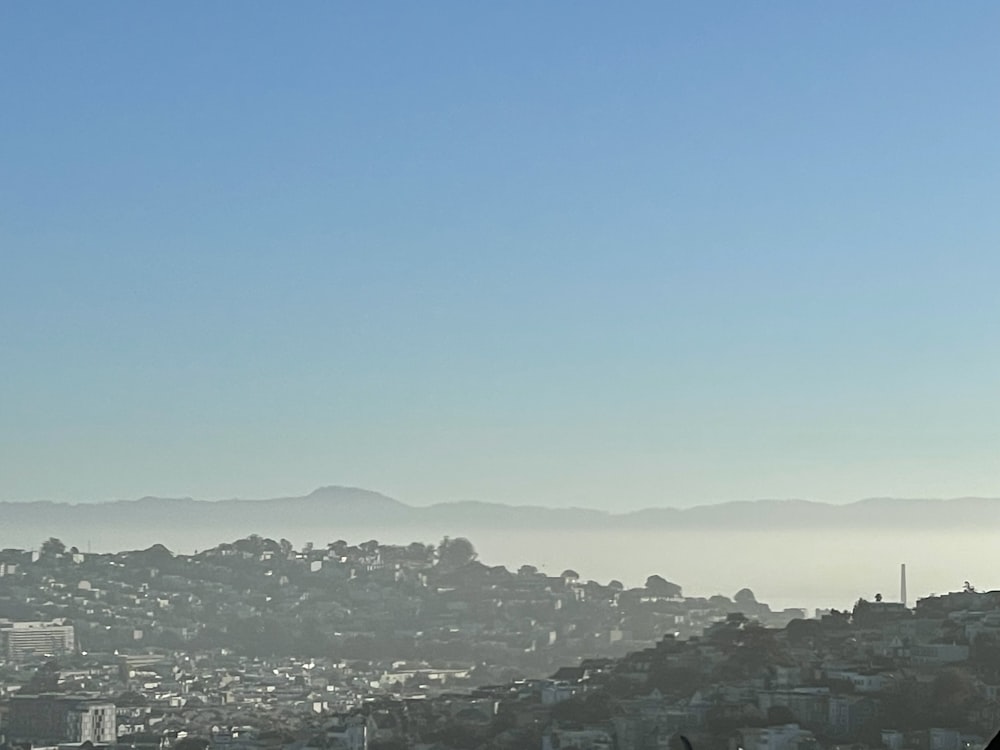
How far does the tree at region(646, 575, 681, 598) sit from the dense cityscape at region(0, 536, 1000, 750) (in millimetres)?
48

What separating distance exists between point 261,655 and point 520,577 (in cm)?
386

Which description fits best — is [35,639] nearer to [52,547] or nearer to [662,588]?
[52,547]

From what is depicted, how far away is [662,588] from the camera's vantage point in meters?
24.5

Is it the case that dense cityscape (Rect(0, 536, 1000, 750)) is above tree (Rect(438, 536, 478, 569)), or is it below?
below

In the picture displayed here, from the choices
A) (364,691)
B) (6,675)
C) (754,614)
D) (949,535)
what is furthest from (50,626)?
(949,535)

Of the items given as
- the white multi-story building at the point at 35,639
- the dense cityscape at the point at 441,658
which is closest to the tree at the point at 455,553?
the dense cityscape at the point at 441,658

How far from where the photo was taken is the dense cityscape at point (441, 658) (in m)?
18.7

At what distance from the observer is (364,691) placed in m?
20.5

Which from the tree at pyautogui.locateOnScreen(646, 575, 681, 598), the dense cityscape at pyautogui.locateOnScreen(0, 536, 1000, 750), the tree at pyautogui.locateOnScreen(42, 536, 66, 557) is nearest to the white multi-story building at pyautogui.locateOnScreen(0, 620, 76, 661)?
the dense cityscape at pyautogui.locateOnScreen(0, 536, 1000, 750)

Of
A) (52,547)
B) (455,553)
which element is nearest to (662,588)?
(455,553)

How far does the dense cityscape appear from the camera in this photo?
18.7 meters

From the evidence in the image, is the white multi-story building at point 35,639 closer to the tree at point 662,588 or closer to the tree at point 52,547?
the tree at point 52,547

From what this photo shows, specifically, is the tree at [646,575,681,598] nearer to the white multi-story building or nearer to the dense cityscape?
the dense cityscape

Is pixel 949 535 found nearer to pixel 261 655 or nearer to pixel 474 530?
pixel 474 530
